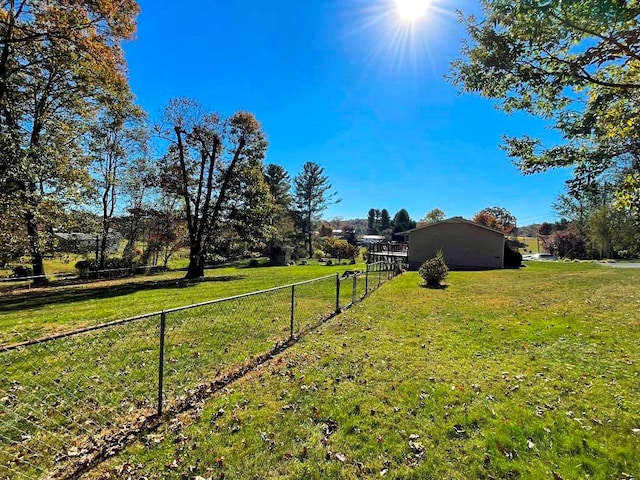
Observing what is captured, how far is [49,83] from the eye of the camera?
1502cm

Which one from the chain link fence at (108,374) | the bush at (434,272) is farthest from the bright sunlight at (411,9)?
the bush at (434,272)

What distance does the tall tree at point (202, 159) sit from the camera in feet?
65.3

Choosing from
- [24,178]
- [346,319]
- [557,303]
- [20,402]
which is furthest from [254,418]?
[24,178]

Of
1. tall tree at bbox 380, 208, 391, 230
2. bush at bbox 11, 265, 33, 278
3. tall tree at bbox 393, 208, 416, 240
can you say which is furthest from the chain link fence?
tall tree at bbox 380, 208, 391, 230

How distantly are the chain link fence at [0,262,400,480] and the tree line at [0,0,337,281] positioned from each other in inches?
378

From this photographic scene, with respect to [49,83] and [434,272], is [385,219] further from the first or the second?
[49,83]

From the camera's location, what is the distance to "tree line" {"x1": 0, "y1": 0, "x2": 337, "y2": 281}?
11.5m

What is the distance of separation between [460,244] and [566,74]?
25.5 meters

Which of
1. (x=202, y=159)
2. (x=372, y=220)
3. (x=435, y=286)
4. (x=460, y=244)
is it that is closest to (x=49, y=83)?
(x=202, y=159)

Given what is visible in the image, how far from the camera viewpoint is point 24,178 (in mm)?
11812

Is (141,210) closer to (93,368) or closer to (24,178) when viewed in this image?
(24,178)

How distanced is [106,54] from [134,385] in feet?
41.5

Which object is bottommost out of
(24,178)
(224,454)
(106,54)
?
(224,454)

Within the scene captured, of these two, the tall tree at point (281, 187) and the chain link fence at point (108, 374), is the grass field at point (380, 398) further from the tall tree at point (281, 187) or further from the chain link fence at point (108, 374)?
the tall tree at point (281, 187)
